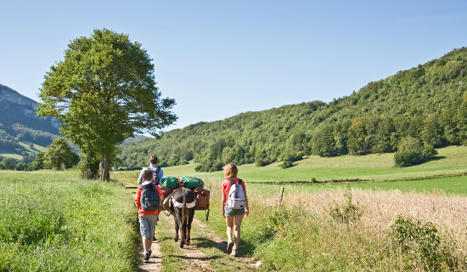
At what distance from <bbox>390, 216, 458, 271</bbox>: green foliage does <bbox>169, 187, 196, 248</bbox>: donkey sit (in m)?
4.90

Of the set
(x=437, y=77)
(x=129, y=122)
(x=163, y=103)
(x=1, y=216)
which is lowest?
(x=1, y=216)

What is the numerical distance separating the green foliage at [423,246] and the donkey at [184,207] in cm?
490

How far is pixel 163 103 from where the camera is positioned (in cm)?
2891

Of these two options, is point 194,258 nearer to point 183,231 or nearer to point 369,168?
point 183,231

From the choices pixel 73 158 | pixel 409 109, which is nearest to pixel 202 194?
pixel 73 158

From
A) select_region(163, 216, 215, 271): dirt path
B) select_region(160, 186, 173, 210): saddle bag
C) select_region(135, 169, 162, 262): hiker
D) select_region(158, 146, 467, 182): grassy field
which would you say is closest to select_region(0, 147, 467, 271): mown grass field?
→ select_region(163, 216, 215, 271): dirt path

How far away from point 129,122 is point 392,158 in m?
70.5

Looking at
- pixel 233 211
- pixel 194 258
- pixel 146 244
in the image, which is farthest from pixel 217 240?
pixel 146 244

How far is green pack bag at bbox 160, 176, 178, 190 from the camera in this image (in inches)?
352

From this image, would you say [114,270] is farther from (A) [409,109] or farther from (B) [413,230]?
(A) [409,109]

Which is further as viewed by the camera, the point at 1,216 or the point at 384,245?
the point at 1,216

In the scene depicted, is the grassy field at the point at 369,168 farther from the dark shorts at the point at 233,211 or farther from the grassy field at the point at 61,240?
the dark shorts at the point at 233,211

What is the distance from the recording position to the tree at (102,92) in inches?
960

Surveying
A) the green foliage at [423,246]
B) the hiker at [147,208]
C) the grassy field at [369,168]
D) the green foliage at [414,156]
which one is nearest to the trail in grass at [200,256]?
the hiker at [147,208]
